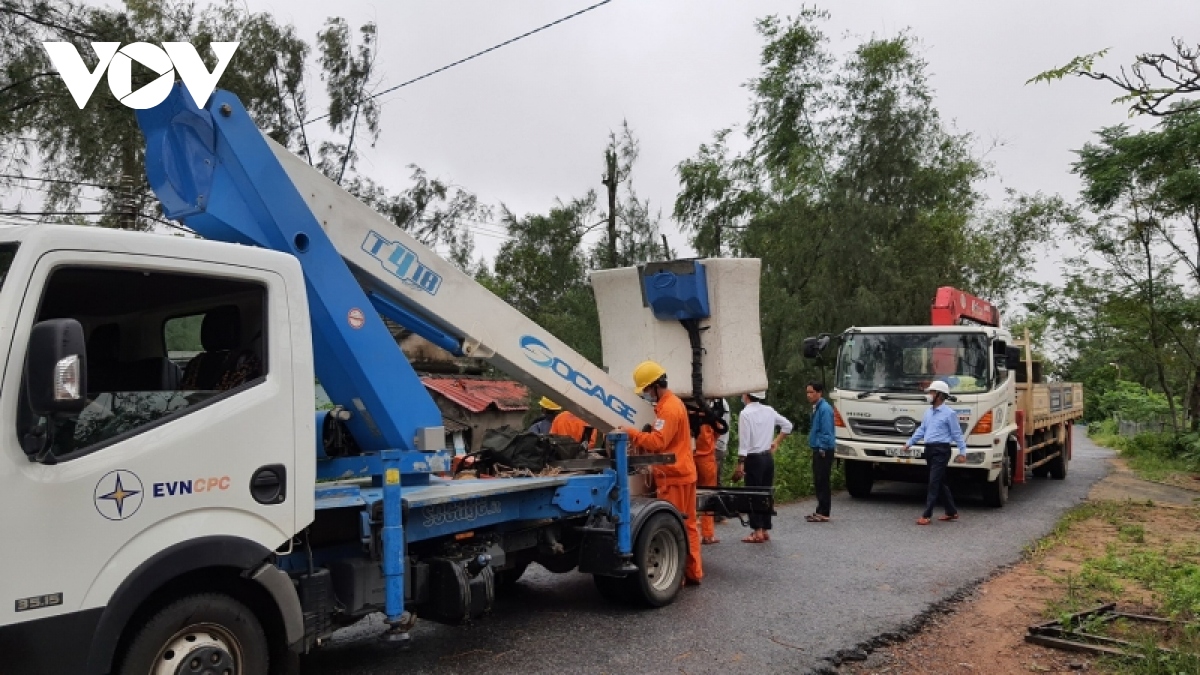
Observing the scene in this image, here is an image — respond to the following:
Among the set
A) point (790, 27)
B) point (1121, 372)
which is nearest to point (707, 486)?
point (790, 27)

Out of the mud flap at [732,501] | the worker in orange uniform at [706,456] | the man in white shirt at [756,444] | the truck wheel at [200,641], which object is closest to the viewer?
the truck wheel at [200,641]

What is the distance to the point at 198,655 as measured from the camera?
3.71 metres

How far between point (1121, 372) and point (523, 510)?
49.1m

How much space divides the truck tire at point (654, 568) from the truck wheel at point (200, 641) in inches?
115

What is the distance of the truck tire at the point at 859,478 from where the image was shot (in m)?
13.0

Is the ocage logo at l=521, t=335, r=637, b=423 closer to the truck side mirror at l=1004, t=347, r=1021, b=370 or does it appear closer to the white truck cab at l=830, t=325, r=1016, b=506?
the white truck cab at l=830, t=325, r=1016, b=506

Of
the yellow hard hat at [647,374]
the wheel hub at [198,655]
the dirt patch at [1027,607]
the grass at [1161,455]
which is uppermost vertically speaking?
the yellow hard hat at [647,374]

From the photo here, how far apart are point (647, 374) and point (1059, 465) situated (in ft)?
43.2

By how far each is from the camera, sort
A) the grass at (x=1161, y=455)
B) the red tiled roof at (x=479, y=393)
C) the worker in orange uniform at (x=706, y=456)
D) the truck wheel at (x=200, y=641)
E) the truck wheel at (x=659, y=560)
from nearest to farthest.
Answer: the truck wheel at (x=200, y=641), the truck wheel at (x=659, y=560), the worker in orange uniform at (x=706, y=456), the red tiled roof at (x=479, y=393), the grass at (x=1161, y=455)

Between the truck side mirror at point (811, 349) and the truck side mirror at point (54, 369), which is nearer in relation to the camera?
the truck side mirror at point (54, 369)

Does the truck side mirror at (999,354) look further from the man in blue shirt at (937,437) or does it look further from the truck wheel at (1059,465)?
the truck wheel at (1059,465)

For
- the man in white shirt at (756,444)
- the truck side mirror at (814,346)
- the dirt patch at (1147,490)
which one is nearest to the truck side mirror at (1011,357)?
the truck side mirror at (814,346)

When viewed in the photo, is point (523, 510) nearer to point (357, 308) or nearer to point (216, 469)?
point (357, 308)

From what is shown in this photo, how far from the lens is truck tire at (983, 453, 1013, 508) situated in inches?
480
